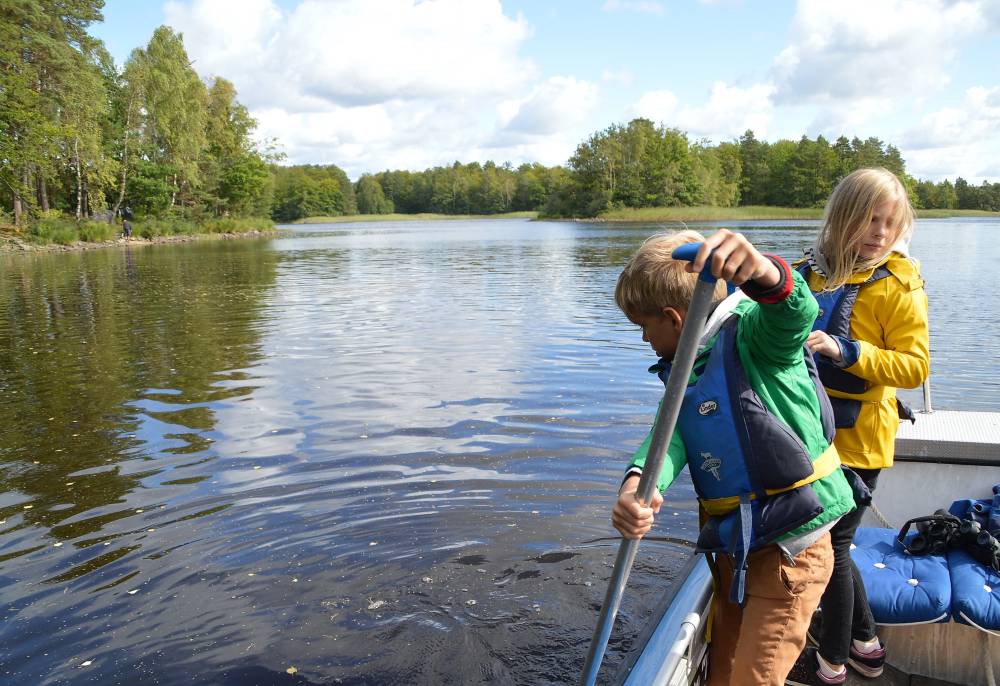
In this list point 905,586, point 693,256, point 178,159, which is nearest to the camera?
point 693,256

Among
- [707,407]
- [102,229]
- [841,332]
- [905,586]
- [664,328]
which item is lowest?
[905,586]

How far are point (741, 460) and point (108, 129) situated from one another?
6071cm

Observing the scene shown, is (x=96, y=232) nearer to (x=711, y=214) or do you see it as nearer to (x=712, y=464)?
(x=712, y=464)

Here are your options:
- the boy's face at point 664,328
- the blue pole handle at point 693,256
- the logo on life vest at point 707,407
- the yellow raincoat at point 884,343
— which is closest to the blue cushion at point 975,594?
the yellow raincoat at point 884,343

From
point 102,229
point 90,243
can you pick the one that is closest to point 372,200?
point 102,229

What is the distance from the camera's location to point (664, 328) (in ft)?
6.91

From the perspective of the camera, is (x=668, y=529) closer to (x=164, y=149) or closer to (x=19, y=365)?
(x=19, y=365)

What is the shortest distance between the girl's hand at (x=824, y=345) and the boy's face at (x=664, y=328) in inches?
26.5

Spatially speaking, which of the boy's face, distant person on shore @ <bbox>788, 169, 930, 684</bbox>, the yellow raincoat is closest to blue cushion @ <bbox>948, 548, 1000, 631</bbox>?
distant person on shore @ <bbox>788, 169, 930, 684</bbox>

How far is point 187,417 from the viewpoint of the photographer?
8.02 meters

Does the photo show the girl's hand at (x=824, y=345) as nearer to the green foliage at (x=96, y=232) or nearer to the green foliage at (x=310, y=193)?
the green foliage at (x=96, y=232)

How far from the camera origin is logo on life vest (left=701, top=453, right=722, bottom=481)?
2109mm

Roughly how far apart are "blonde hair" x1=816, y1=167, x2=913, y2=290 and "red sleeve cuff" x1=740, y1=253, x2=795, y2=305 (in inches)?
44.5

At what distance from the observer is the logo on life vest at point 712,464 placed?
2109 mm
